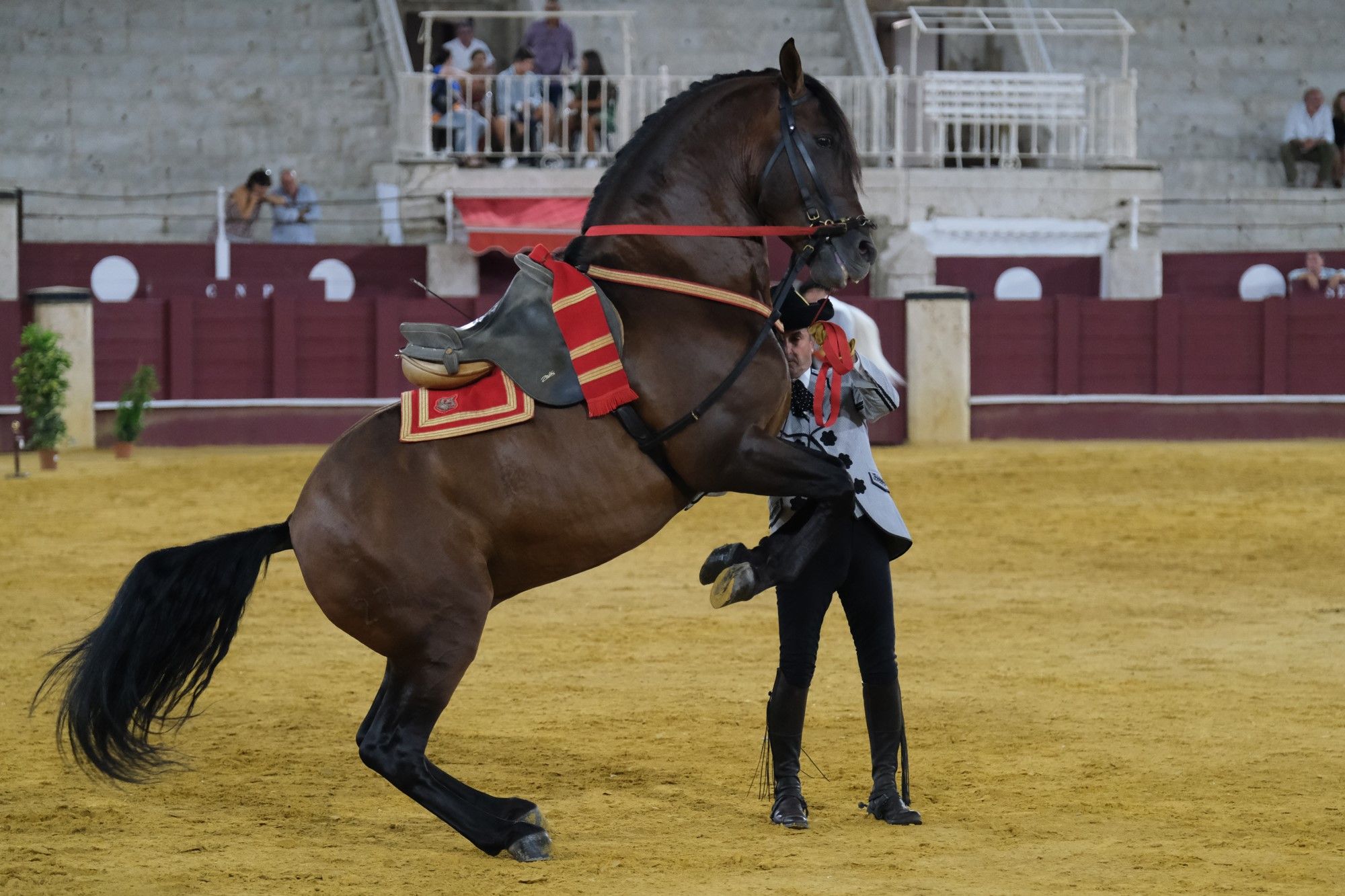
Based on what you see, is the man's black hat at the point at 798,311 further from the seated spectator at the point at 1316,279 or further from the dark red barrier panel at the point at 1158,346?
the seated spectator at the point at 1316,279

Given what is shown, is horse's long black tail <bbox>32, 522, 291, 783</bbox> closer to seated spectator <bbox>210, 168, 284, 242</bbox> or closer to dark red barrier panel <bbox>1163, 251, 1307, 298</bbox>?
seated spectator <bbox>210, 168, 284, 242</bbox>

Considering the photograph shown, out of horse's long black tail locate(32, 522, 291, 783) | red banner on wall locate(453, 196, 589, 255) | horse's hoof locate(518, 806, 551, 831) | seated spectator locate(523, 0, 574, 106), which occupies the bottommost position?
horse's hoof locate(518, 806, 551, 831)

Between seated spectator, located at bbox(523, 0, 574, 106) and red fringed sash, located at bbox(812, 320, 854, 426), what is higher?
seated spectator, located at bbox(523, 0, 574, 106)

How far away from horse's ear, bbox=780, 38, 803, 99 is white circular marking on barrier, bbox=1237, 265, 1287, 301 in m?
14.9

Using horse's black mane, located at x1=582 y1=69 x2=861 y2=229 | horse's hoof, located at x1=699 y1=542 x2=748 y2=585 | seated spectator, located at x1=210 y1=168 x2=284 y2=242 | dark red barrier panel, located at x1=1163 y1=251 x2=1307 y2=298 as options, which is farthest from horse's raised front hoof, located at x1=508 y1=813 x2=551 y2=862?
dark red barrier panel, located at x1=1163 y1=251 x2=1307 y2=298

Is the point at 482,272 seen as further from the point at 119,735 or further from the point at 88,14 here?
the point at 119,735

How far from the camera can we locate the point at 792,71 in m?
4.45

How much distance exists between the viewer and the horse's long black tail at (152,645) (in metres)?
4.61

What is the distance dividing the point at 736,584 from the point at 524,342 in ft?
2.80

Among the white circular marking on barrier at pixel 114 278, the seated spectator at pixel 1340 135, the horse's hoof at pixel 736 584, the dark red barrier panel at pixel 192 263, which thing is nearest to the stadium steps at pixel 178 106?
the dark red barrier panel at pixel 192 263

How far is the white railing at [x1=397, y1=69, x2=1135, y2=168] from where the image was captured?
17.4 metres

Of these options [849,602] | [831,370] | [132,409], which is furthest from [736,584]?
[132,409]

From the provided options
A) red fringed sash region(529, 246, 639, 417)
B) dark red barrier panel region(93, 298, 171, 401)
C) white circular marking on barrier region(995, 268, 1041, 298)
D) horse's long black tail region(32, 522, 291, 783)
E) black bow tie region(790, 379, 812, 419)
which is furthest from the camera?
white circular marking on barrier region(995, 268, 1041, 298)

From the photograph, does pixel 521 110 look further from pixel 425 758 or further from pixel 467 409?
pixel 425 758
